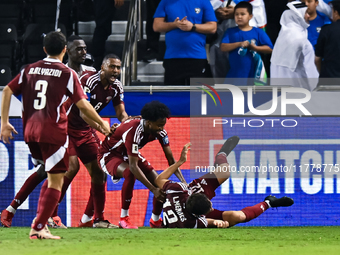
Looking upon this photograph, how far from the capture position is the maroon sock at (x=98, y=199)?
665 cm

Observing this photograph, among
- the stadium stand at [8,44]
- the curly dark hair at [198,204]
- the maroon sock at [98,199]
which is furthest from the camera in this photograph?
the stadium stand at [8,44]

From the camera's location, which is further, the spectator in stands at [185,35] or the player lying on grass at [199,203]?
the spectator in stands at [185,35]

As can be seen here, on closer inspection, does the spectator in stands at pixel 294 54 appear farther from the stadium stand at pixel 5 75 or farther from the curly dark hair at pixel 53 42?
the stadium stand at pixel 5 75

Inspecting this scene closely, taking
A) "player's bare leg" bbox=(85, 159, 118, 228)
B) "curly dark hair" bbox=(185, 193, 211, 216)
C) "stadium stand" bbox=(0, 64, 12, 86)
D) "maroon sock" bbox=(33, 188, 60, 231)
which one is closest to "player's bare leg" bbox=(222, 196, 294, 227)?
"curly dark hair" bbox=(185, 193, 211, 216)

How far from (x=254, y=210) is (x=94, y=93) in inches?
89.9

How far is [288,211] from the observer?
7.28 metres

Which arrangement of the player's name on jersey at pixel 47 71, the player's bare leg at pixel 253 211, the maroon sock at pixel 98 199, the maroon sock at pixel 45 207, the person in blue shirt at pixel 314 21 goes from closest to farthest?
the maroon sock at pixel 45 207 → the player's name on jersey at pixel 47 71 → the player's bare leg at pixel 253 211 → the maroon sock at pixel 98 199 → the person in blue shirt at pixel 314 21

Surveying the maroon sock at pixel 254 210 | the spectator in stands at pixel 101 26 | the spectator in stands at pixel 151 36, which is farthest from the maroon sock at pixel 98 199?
the spectator in stands at pixel 151 36

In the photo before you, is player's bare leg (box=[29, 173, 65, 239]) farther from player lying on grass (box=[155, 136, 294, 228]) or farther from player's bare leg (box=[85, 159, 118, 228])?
player's bare leg (box=[85, 159, 118, 228])

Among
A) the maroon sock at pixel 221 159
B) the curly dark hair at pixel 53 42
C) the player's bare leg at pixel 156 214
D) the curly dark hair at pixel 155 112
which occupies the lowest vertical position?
the player's bare leg at pixel 156 214

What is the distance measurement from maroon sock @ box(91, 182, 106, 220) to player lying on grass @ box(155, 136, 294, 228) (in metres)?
0.65

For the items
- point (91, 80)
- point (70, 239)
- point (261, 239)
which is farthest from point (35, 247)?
point (91, 80)

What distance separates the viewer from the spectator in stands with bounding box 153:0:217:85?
7.80 m

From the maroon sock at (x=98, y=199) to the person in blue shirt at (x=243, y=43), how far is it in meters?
2.43
